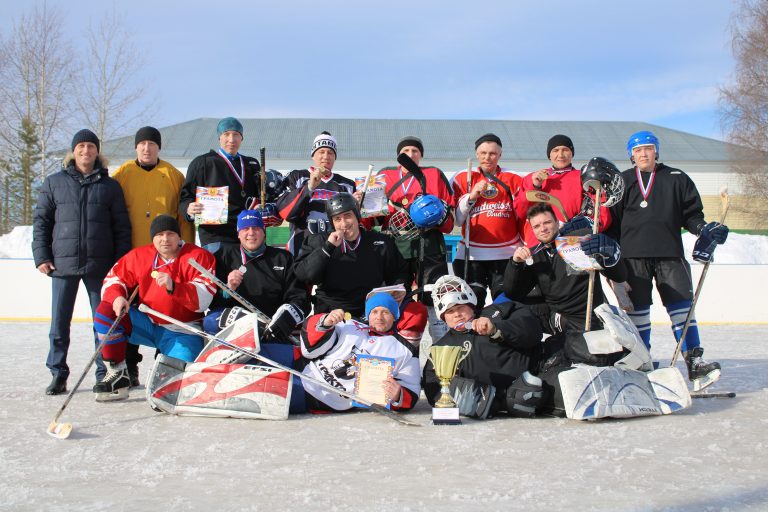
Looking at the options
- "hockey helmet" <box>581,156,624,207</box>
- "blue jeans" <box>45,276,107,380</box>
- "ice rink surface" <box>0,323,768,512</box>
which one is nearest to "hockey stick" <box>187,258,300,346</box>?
"ice rink surface" <box>0,323,768,512</box>

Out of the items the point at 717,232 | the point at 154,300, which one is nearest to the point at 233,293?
the point at 154,300

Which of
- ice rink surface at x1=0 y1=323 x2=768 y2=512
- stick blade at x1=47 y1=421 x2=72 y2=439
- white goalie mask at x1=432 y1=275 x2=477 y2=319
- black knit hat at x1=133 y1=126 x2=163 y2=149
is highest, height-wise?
black knit hat at x1=133 y1=126 x2=163 y2=149

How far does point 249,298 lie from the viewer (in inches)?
153

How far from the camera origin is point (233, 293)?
3693 millimetres

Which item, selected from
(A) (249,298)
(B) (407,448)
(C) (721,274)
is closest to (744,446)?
(B) (407,448)

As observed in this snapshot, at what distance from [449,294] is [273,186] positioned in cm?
168

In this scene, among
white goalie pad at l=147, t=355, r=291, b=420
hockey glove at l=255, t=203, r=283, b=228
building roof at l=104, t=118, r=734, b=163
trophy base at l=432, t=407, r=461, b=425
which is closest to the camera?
trophy base at l=432, t=407, r=461, b=425

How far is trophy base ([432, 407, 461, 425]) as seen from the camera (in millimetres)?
3047

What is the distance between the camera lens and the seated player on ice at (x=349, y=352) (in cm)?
334

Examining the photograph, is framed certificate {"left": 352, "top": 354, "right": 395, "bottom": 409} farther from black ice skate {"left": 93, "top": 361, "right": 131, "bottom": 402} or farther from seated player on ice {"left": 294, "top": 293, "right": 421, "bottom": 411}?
black ice skate {"left": 93, "top": 361, "right": 131, "bottom": 402}

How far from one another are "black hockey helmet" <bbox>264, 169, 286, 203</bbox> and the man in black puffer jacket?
0.99 meters

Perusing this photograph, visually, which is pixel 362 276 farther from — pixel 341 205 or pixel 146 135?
pixel 146 135

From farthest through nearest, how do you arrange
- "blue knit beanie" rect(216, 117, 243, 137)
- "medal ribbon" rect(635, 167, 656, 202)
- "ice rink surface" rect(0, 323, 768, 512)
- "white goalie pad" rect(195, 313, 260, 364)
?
"blue knit beanie" rect(216, 117, 243, 137) → "medal ribbon" rect(635, 167, 656, 202) → "white goalie pad" rect(195, 313, 260, 364) → "ice rink surface" rect(0, 323, 768, 512)

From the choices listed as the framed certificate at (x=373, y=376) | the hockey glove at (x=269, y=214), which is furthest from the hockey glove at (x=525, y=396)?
the hockey glove at (x=269, y=214)
